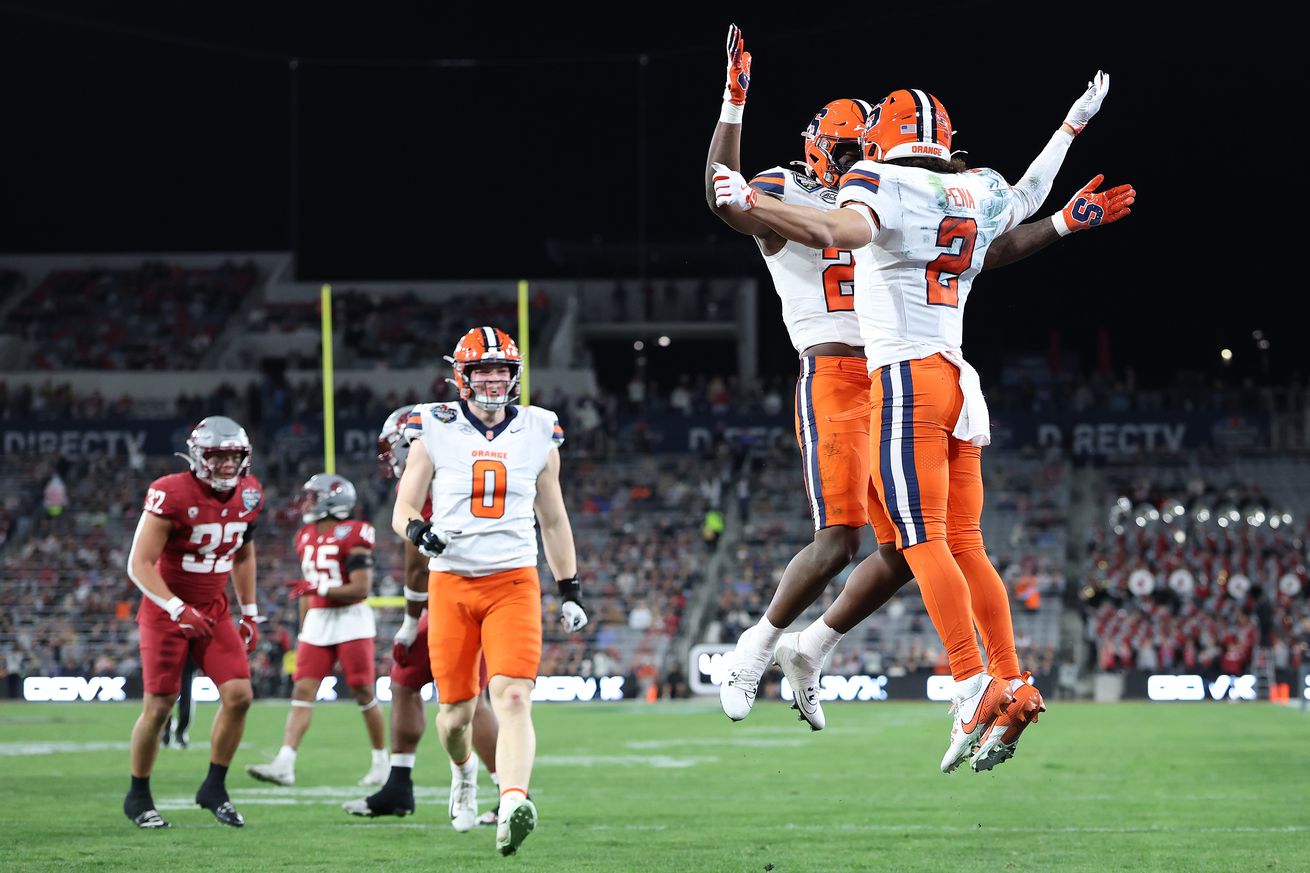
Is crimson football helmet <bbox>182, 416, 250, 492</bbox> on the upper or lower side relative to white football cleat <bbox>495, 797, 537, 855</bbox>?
upper

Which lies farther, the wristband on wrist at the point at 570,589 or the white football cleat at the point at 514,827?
the wristband on wrist at the point at 570,589

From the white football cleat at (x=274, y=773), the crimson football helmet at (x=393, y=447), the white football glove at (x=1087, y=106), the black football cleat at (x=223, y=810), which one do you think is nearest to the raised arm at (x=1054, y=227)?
the white football glove at (x=1087, y=106)

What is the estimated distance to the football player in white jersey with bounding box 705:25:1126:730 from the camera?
7.11m

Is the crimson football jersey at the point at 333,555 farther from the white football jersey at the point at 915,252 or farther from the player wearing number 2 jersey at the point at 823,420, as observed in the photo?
the white football jersey at the point at 915,252

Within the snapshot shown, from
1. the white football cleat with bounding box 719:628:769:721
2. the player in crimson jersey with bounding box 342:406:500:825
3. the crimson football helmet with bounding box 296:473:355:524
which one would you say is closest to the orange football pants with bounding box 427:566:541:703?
the white football cleat with bounding box 719:628:769:721

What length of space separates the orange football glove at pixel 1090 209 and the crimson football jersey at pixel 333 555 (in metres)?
7.13

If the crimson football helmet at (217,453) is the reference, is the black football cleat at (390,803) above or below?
below

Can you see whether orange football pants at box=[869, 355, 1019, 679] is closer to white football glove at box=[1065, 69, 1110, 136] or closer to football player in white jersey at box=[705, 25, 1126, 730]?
football player in white jersey at box=[705, 25, 1126, 730]

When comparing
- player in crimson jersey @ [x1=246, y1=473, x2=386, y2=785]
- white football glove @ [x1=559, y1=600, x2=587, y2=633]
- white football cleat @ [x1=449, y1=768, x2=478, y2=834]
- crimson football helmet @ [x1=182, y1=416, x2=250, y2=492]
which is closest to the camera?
white football glove @ [x1=559, y1=600, x2=587, y2=633]

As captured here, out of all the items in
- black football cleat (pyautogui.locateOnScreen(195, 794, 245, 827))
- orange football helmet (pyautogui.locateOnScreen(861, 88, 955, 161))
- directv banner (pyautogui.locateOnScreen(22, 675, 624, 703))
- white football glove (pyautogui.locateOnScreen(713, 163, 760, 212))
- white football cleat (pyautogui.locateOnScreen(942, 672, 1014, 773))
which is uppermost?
orange football helmet (pyautogui.locateOnScreen(861, 88, 955, 161))

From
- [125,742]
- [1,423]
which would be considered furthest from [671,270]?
[125,742]

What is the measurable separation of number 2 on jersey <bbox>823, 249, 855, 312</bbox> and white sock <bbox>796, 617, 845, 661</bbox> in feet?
4.48

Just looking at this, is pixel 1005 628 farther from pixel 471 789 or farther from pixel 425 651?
pixel 425 651

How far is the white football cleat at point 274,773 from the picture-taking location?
41.5 feet
